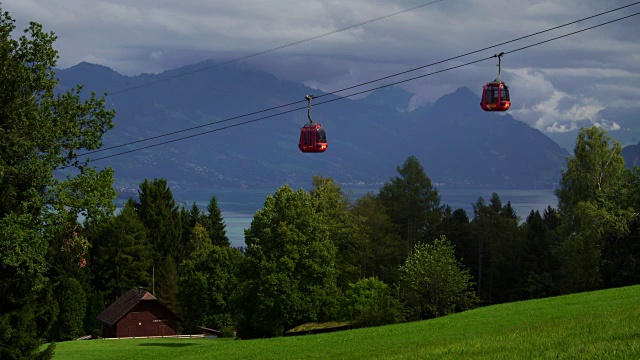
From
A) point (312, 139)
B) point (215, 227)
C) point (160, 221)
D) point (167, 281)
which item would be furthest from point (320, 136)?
point (215, 227)

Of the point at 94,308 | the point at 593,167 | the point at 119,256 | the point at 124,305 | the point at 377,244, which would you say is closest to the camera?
the point at 593,167

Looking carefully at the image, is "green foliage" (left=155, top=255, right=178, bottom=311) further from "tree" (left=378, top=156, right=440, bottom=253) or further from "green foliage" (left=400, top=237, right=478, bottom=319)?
"green foliage" (left=400, top=237, right=478, bottom=319)

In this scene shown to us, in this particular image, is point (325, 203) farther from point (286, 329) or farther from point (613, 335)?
point (613, 335)

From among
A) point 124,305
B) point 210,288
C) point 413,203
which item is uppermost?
point 413,203

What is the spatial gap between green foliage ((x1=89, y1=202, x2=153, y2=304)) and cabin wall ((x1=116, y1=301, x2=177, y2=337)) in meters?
10.7

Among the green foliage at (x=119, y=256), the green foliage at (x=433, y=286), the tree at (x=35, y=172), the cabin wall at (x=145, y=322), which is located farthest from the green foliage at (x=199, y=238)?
the tree at (x=35, y=172)

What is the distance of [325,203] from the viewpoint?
85812 mm

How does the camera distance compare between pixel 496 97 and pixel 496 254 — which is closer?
pixel 496 97

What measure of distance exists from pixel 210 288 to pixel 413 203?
29.9 meters

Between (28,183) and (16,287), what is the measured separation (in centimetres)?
430

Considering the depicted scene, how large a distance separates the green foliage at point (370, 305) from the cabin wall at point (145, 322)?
37.4m

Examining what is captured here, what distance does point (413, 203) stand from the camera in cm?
10450

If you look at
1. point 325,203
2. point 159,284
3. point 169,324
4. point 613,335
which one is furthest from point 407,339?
point 159,284

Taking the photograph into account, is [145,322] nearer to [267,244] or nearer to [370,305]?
[267,244]
